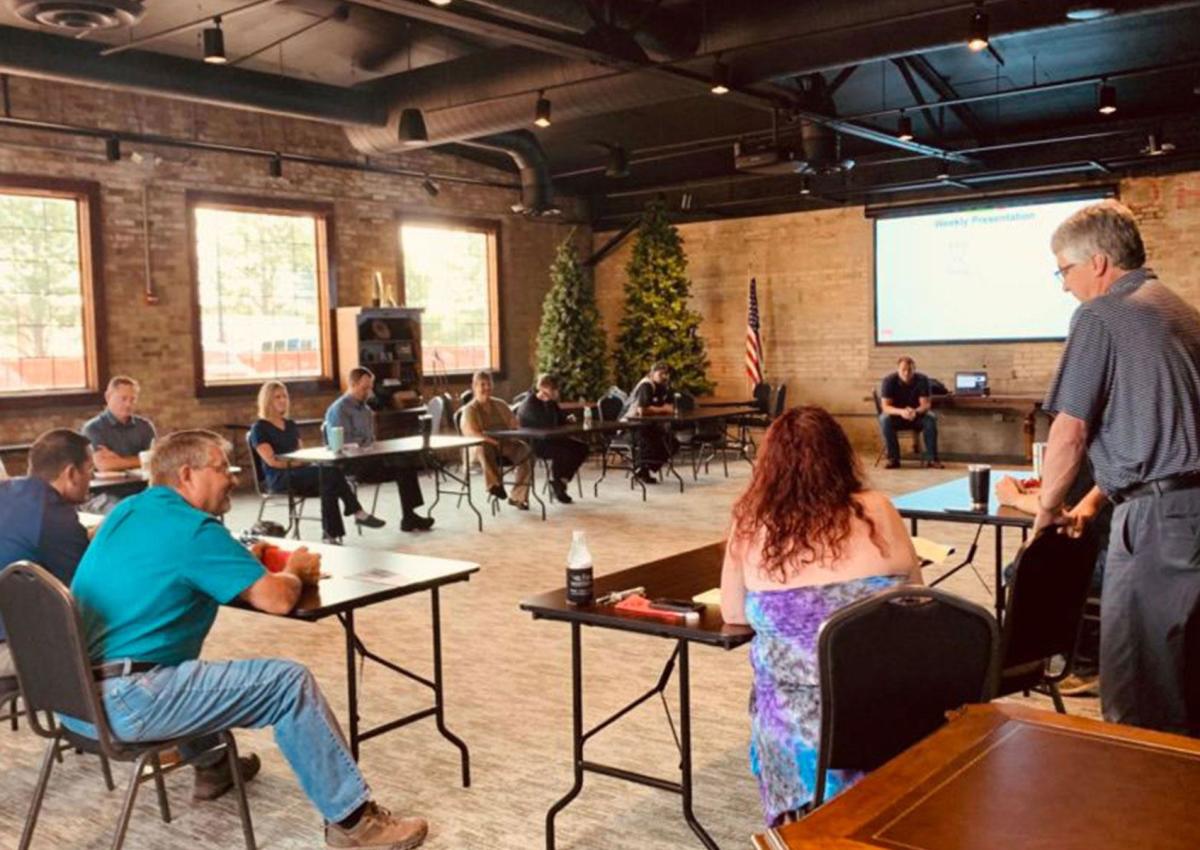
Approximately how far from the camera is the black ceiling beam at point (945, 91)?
1108cm

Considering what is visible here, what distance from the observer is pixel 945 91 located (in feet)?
38.7

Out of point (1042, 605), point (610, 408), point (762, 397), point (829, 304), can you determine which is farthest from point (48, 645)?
point (829, 304)

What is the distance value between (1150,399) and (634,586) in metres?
1.47

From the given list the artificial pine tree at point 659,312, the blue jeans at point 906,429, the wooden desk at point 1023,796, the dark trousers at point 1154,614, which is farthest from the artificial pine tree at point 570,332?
the wooden desk at point 1023,796

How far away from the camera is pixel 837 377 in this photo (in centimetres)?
1469

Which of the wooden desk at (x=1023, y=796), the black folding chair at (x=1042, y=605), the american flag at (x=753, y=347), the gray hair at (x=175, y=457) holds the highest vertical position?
the american flag at (x=753, y=347)

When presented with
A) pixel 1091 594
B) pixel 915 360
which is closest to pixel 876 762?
pixel 1091 594

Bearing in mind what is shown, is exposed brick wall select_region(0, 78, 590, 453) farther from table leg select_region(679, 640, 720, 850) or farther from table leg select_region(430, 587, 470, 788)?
table leg select_region(679, 640, 720, 850)

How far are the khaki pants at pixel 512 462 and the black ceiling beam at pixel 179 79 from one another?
11.2ft

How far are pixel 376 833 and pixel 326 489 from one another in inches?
213

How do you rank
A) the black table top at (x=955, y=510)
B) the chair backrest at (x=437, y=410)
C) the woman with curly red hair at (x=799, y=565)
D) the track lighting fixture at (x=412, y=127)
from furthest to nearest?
the chair backrest at (x=437, y=410) < the track lighting fixture at (x=412, y=127) < the black table top at (x=955, y=510) < the woman with curly red hair at (x=799, y=565)

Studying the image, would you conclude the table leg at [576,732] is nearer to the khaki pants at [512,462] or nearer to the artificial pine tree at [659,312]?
the khaki pants at [512,462]

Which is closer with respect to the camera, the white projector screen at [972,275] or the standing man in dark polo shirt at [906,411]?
the standing man in dark polo shirt at [906,411]

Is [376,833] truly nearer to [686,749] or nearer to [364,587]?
[364,587]
